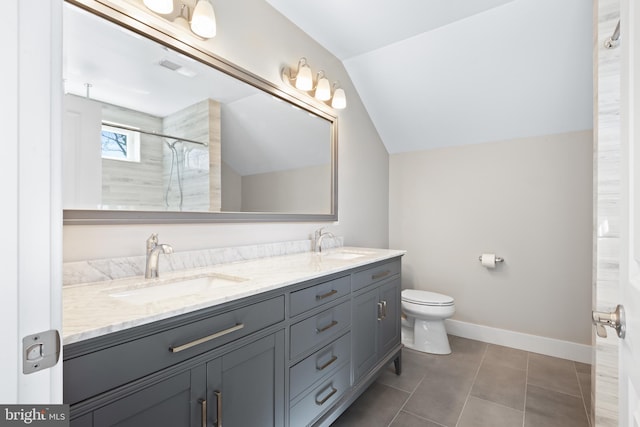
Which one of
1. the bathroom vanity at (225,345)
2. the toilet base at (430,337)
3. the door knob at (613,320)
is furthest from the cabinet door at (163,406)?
the toilet base at (430,337)

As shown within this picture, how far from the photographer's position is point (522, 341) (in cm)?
258

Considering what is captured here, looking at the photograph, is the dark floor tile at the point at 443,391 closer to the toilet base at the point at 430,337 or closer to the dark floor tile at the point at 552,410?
the toilet base at the point at 430,337

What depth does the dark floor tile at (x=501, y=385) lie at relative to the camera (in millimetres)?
1880

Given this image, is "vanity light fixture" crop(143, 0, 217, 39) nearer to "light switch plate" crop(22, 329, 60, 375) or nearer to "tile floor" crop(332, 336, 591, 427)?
"light switch plate" crop(22, 329, 60, 375)

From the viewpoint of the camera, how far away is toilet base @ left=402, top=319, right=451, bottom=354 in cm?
251

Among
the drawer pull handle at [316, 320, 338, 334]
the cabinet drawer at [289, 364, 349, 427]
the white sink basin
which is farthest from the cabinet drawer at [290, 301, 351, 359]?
the white sink basin

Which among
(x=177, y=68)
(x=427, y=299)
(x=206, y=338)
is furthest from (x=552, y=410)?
(x=177, y=68)

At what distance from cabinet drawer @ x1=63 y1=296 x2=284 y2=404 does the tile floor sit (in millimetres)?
1060

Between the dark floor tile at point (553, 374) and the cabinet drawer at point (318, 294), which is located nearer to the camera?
the cabinet drawer at point (318, 294)

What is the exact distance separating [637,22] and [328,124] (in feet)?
6.38

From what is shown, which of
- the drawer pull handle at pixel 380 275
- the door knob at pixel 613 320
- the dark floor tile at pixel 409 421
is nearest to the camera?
the door knob at pixel 613 320

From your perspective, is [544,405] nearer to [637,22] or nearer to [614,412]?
[614,412]

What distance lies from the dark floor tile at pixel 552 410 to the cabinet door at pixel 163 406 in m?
A: 1.80

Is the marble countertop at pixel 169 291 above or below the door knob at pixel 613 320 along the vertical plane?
below
